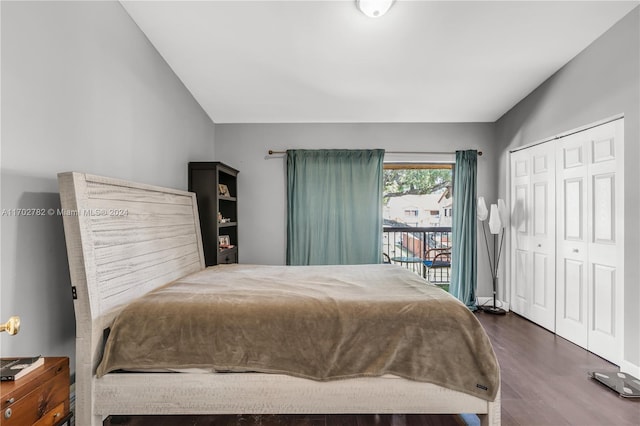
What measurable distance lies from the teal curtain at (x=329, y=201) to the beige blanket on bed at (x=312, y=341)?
248 cm

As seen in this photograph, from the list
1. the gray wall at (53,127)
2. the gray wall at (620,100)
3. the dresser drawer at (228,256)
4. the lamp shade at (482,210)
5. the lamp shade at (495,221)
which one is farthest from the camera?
the lamp shade at (482,210)

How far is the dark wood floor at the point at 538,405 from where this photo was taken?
5.95ft

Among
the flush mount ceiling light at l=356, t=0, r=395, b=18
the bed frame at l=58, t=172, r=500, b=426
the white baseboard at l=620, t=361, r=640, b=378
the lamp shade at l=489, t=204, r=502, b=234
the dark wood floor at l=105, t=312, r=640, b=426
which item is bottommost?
the dark wood floor at l=105, t=312, r=640, b=426

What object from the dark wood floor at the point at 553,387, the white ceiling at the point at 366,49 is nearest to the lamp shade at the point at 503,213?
the white ceiling at the point at 366,49

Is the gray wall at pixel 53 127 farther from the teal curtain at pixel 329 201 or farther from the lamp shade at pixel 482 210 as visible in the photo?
the lamp shade at pixel 482 210

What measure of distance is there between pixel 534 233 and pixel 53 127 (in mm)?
4336

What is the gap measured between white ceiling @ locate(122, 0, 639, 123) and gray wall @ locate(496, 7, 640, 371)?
119 millimetres

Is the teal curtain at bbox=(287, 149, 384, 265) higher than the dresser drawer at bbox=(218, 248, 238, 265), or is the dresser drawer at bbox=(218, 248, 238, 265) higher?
the teal curtain at bbox=(287, 149, 384, 265)

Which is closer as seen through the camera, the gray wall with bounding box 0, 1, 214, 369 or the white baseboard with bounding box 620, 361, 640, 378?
the gray wall with bounding box 0, 1, 214, 369

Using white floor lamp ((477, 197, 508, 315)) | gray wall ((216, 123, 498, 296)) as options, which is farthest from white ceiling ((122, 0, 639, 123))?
white floor lamp ((477, 197, 508, 315))

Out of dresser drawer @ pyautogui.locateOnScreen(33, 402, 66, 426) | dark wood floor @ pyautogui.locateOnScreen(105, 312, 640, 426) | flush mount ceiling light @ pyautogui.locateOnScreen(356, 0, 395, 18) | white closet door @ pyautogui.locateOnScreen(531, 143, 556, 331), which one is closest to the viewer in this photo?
dresser drawer @ pyautogui.locateOnScreen(33, 402, 66, 426)

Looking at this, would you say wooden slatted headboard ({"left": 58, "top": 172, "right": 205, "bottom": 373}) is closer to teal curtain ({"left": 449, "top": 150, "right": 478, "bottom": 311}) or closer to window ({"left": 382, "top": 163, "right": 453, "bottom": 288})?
window ({"left": 382, "top": 163, "right": 453, "bottom": 288})

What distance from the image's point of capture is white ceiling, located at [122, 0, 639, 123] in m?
2.19

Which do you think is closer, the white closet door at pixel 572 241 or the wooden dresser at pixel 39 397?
the wooden dresser at pixel 39 397
